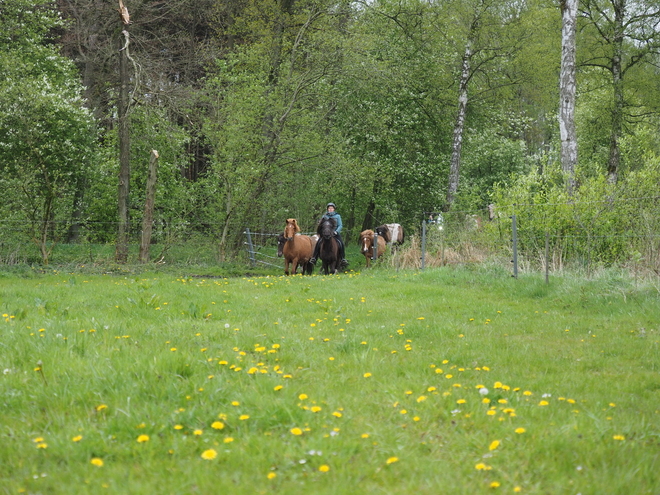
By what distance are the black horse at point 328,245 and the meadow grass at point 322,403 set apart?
972 cm

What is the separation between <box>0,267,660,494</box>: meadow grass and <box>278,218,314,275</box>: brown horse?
982cm

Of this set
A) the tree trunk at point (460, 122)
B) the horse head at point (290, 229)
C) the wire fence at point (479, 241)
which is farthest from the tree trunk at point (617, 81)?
the horse head at point (290, 229)

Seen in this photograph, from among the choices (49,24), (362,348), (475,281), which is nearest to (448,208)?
(475,281)

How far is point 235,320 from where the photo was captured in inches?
326

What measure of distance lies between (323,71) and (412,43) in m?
6.89

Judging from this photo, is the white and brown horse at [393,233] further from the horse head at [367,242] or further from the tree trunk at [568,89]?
the tree trunk at [568,89]

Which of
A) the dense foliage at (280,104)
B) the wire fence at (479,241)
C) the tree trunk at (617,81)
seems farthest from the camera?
the tree trunk at (617,81)

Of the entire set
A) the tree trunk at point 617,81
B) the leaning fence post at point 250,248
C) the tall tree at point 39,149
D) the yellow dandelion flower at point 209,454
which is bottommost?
the yellow dandelion flower at point 209,454

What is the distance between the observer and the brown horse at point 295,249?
18.7m

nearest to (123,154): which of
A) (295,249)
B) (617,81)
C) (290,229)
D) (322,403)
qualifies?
(290,229)

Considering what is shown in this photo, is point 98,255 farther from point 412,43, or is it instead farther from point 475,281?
point 412,43

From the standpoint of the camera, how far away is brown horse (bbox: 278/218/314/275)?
18703 millimetres

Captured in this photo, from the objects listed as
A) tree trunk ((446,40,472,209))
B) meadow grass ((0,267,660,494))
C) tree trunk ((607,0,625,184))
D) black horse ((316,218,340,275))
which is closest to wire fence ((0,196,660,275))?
black horse ((316,218,340,275))

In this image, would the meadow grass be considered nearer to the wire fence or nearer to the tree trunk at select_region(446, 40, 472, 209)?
the wire fence
